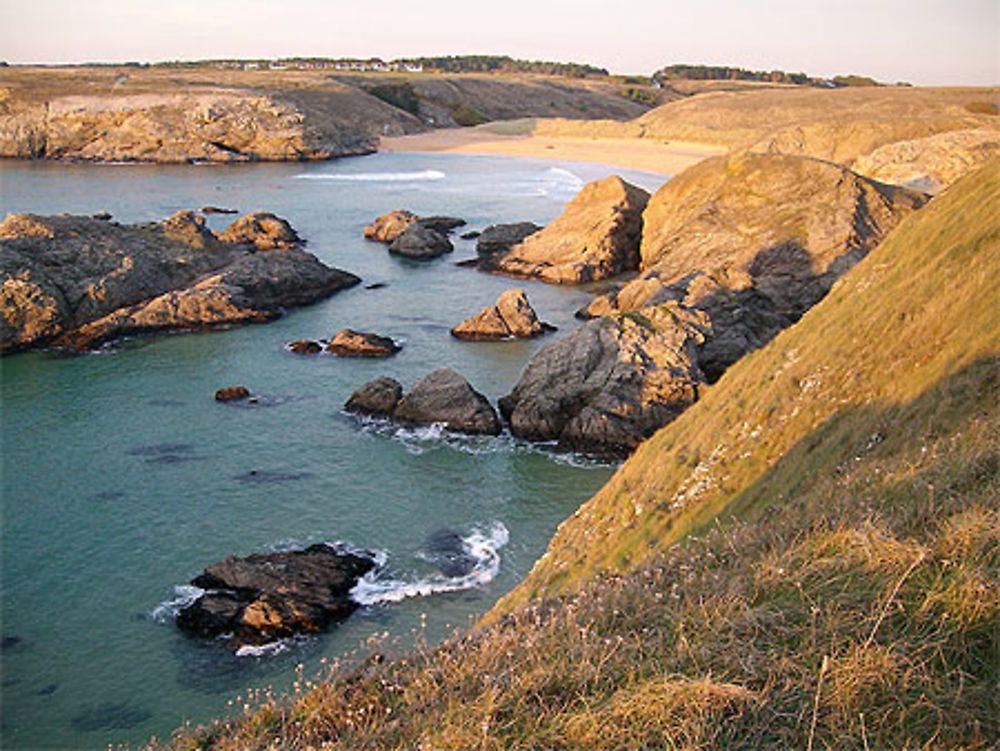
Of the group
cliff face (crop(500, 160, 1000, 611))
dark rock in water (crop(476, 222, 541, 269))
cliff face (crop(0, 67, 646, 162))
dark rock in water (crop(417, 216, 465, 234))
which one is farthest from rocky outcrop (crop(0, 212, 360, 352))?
cliff face (crop(0, 67, 646, 162))

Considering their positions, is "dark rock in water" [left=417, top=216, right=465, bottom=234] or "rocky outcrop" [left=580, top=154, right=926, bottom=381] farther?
"dark rock in water" [left=417, top=216, right=465, bottom=234]

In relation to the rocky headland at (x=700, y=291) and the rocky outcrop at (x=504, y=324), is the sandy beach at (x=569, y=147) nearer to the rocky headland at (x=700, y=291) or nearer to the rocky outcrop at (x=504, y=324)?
the rocky headland at (x=700, y=291)

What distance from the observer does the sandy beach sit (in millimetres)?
98725

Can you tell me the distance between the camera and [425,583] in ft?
65.2

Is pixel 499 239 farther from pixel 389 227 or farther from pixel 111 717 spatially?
pixel 111 717

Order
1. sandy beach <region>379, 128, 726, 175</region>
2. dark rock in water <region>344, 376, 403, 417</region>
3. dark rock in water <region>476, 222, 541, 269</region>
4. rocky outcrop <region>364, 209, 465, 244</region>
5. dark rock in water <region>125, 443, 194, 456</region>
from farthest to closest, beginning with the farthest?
sandy beach <region>379, 128, 726, 175</region>
rocky outcrop <region>364, 209, 465, 244</region>
dark rock in water <region>476, 222, 541, 269</region>
dark rock in water <region>344, 376, 403, 417</region>
dark rock in water <region>125, 443, 194, 456</region>

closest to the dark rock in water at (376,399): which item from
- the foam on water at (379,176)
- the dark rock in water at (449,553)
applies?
the dark rock in water at (449,553)

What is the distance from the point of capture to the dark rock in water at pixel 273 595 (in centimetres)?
1809

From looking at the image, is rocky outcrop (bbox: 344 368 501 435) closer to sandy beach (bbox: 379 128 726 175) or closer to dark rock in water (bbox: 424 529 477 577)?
dark rock in water (bbox: 424 529 477 577)

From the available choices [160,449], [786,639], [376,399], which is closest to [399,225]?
[376,399]

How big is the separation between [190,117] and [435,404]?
90774 millimetres

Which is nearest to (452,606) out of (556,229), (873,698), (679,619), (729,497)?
(729,497)

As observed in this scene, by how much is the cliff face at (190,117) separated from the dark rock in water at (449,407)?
274 feet

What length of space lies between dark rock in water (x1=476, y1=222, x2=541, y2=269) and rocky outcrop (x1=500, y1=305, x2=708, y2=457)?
26.2m
